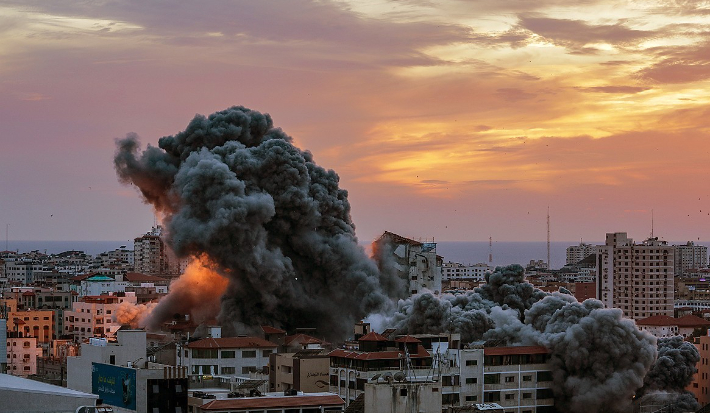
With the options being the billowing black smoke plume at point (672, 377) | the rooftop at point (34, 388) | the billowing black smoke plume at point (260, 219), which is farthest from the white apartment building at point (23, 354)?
the rooftop at point (34, 388)

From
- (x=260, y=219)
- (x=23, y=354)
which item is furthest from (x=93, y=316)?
(x=260, y=219)

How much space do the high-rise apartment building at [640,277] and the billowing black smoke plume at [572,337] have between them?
1683 inches

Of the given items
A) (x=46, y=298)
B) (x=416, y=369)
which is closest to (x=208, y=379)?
(x=416, y=369)

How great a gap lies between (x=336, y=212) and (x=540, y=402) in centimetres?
2906

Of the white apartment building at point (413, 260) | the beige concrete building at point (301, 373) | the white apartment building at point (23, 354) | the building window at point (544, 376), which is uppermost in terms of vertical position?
the white apartment building at point (413, 260)

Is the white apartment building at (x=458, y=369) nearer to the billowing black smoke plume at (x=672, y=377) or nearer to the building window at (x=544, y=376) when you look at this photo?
Result: the building window at (x=544, y=376)

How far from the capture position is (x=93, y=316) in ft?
332

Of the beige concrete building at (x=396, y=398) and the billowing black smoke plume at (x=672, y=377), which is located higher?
the beige concrete building at (x=396, y=398)

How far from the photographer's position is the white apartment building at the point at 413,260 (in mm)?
99062

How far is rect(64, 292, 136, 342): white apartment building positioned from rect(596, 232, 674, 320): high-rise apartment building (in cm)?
4039

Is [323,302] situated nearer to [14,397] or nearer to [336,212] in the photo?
[336,212]

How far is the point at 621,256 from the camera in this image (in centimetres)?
12169

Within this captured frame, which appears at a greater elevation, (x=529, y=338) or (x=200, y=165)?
(x=200, y=165)

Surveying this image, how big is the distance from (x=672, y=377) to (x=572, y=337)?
8278 mm
